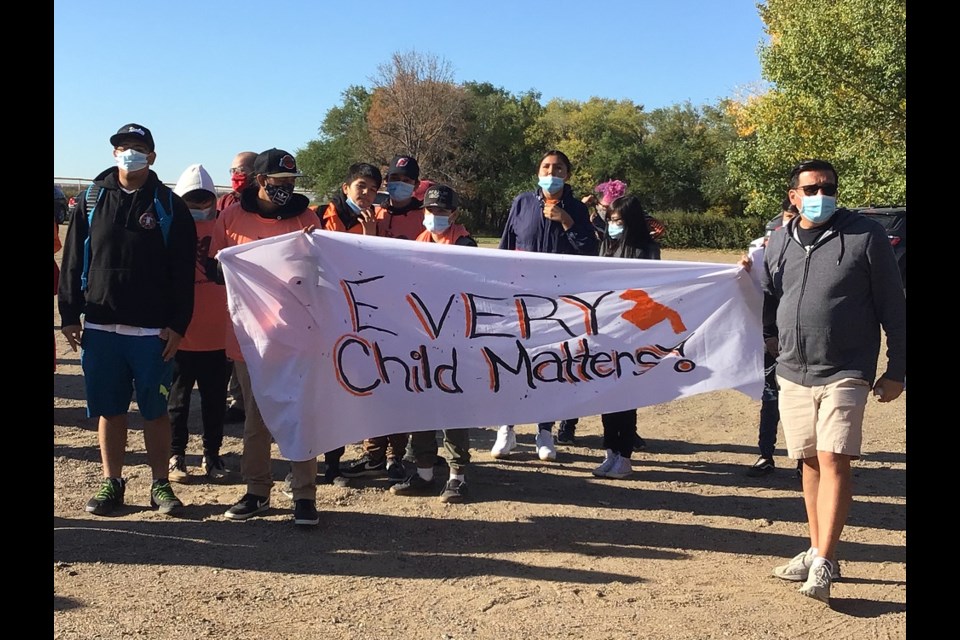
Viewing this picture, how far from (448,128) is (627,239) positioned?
2031 inches

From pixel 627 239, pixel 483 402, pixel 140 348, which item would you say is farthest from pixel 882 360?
pixel 140 348

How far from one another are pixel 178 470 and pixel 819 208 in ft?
15.3

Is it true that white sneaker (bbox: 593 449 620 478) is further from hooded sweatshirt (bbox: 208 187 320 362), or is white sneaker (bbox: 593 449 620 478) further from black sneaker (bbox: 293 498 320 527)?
hooded sweatshirt (bbox: 208 187 320 362)

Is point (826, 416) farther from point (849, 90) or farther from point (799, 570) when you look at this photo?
point (849, 90)

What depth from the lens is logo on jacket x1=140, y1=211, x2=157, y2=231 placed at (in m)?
5.43

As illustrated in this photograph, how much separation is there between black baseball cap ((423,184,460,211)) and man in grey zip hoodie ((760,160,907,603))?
93.4 inches

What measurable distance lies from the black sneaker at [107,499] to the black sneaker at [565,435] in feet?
12.1

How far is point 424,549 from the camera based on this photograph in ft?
17.0

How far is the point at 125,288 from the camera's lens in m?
5.37

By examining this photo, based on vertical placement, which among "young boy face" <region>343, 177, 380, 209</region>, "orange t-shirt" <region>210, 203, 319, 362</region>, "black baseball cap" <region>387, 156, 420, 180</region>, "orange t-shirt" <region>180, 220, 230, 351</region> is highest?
"black baseball cap" <region>387, 156, 420, 180</region>

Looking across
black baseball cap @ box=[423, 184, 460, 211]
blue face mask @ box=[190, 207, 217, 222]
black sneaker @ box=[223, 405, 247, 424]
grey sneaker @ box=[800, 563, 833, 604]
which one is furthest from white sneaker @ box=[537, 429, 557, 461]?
blue face mask @ box=[190, 207, 217, 222]

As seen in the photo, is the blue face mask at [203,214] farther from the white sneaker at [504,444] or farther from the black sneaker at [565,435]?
the black sneaker at [565,435]

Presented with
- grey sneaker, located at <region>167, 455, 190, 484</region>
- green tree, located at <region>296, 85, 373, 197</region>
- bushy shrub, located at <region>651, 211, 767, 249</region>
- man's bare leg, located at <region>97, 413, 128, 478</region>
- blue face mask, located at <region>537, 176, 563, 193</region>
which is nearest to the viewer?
man's bare leg, located at <region>97, 413, 128, 478</region>
